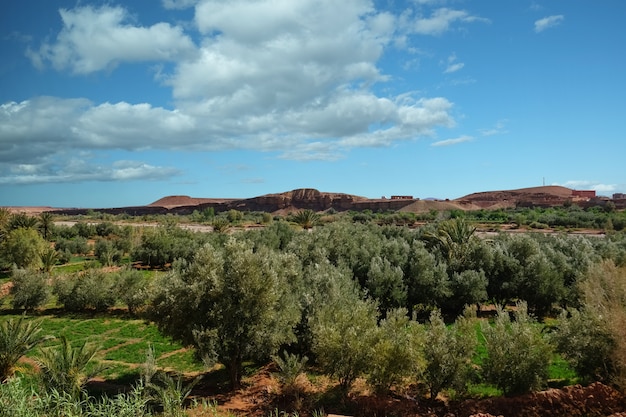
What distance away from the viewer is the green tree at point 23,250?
37.8 meters

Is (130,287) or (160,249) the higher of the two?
(160,249)

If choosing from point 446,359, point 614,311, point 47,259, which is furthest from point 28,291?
point 614,311

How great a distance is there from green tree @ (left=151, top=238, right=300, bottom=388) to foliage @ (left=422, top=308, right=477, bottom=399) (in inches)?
198

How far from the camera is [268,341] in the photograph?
1407 centimetres

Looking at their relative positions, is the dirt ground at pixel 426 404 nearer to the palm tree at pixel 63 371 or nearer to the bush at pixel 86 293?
the palm tree at pixel 63 371

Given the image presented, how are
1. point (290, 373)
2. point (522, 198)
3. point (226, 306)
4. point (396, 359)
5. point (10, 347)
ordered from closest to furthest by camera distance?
point (396, 359), point (290, 373), point (226, 306), point (10, 347), point (522, 198)

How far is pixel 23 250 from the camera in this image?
3788 centimetres

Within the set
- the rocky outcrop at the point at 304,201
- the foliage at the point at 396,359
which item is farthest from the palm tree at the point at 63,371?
the rocky outcrop at the point at 304,201

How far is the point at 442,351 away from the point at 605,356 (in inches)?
199

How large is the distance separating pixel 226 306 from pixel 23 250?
3414 centimetres

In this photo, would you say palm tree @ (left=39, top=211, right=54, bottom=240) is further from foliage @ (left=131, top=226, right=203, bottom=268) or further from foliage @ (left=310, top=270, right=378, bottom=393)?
foliage @ (left=310, top=270, right=378, bottom=393)

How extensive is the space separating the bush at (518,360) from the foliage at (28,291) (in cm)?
2835

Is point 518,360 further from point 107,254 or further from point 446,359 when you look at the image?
point 107,254

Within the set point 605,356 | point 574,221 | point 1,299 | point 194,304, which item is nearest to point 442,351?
point 605,356
